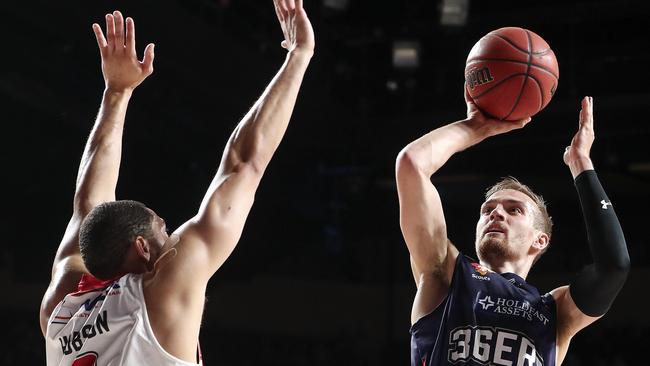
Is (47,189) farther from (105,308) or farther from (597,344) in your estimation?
(105,308)

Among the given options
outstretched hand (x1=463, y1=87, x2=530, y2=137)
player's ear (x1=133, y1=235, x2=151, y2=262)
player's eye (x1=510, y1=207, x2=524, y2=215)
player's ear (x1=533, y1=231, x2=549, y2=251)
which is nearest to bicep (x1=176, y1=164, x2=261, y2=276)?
player's ear (x1=133, y1=235, x2=151, y2=262)

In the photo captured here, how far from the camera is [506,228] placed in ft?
9.74

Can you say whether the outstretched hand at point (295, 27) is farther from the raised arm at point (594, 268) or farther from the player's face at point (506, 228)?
the raised arm at point (594, 268)

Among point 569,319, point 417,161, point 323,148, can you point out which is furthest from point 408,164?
point 323,148

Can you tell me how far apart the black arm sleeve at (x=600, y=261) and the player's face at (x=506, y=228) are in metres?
0.27

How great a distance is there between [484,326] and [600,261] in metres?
0.44

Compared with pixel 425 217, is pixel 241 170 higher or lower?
higher

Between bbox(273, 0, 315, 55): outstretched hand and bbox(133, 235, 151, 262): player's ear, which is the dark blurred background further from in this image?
bbox(133, 235, 151, 262): player's ear

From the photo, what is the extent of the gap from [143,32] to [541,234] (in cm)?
473

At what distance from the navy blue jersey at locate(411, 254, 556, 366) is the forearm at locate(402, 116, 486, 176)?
1.15ft

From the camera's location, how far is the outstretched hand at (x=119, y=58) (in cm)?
284

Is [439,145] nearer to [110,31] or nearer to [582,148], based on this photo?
[582,148]

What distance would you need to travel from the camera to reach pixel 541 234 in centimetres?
307

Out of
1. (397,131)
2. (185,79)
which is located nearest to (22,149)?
(185,79)
